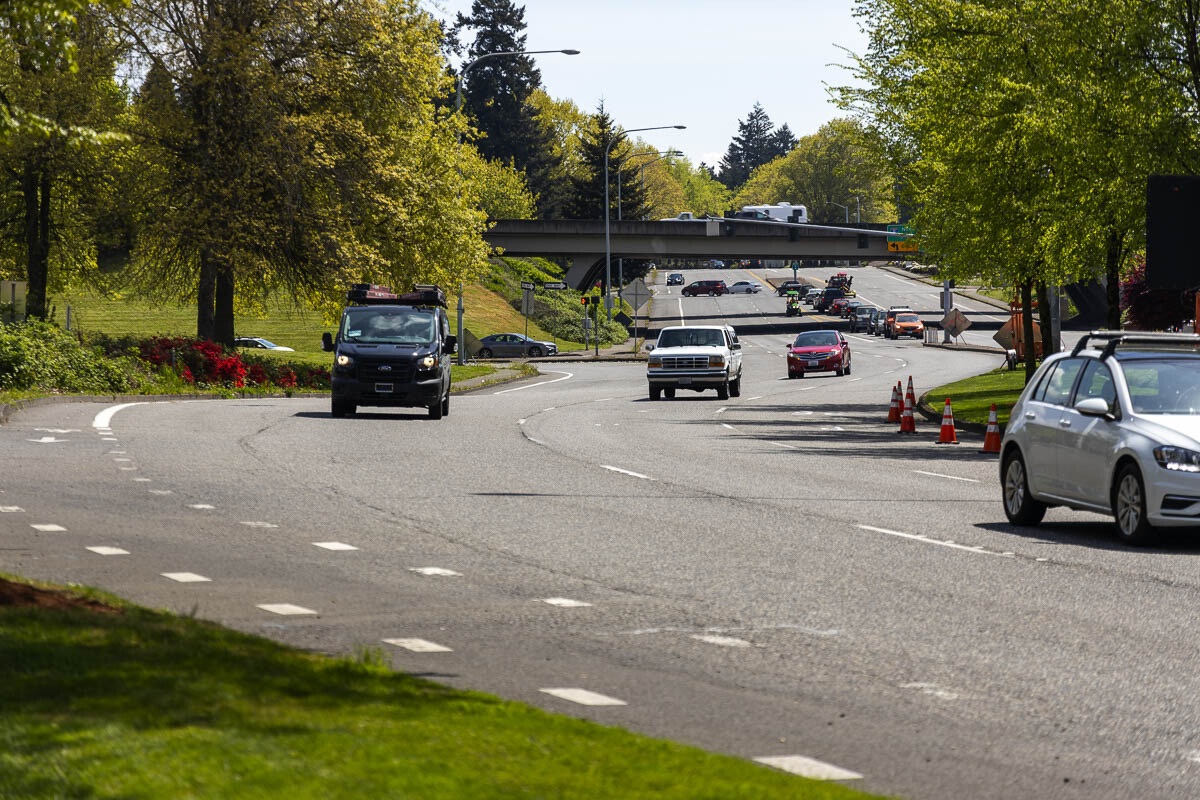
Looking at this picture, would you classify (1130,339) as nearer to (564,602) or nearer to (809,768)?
(564,602)

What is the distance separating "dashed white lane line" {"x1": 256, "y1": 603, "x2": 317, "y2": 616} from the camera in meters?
8.96

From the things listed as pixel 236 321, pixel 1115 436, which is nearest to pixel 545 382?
pixel 236 321

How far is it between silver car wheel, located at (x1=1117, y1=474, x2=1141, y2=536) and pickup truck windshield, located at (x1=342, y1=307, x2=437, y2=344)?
1872 cm

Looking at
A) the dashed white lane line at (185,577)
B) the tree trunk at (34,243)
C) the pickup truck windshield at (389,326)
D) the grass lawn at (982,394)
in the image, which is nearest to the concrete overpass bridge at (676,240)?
the grass lawn at (982,394)

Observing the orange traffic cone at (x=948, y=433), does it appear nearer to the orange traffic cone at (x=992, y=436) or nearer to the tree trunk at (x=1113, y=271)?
the orange traffic cone at (x=992, y=436)

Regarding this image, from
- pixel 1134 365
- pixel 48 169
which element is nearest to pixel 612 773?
pixel 1134 365

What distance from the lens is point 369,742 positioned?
519cm

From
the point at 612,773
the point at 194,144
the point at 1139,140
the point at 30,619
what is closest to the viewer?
the point at 612,773

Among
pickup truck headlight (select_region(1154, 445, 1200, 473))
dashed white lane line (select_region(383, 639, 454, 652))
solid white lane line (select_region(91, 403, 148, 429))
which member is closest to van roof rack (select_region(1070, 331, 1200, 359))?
pickup truck headlight (select_region(1154, 445, 1200, 473))

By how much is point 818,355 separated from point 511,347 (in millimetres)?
26942

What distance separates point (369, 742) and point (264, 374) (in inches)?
1483

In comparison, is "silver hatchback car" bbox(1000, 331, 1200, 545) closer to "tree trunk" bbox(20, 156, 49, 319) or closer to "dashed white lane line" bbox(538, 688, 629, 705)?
"dashed white lane line" bbox(538, 688, 629, 705)

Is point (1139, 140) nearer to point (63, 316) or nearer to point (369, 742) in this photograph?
point (369, 742)

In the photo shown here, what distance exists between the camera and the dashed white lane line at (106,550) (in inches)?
434
